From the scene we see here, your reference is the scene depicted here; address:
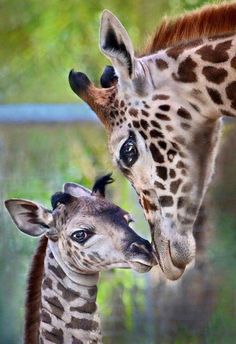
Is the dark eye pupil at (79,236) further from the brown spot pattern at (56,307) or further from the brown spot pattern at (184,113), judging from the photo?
the brown spot pattern at (184,113)

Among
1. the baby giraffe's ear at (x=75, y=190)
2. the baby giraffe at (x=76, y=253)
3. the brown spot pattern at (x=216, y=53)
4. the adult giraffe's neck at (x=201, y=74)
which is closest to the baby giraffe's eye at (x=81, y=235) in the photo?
the baby giraffe at (x=76, y=253)

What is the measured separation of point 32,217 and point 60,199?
0.28 ft

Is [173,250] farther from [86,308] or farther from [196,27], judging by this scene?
[196,27]

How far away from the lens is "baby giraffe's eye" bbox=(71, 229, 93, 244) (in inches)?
93.9

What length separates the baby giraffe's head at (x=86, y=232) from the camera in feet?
7.70

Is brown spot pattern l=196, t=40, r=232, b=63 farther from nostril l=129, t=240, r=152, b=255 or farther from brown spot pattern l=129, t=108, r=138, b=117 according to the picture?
nostril l=129, t=240, r=152, b=255

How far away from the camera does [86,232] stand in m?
2.39

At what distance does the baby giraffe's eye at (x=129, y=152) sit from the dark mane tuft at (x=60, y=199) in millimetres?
340

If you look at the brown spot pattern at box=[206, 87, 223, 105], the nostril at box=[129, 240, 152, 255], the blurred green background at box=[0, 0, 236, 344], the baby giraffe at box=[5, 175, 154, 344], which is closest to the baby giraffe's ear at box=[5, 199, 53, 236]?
the baby giraffe at box=[5, 175, 154, 344]

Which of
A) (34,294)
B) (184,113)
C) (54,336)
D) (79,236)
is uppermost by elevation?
(184,113)

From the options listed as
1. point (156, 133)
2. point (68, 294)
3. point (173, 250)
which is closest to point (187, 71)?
point (156, 133)

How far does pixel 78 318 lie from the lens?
241cm

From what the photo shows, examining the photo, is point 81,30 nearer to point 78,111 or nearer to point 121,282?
point 78,111

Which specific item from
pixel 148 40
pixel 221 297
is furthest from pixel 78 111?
pixel 221 297
